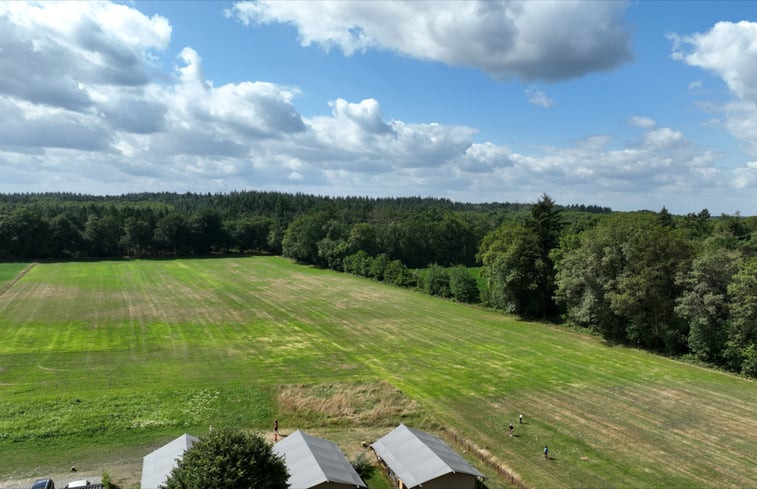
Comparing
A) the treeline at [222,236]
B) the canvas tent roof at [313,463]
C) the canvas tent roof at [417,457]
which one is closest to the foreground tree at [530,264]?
the canvas tent roof at [417,457]

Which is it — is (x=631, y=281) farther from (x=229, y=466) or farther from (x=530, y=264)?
(x=229, y=466)

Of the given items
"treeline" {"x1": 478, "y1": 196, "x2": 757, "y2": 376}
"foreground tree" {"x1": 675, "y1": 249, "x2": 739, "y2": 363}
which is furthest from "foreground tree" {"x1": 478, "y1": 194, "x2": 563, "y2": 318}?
"foreground tree" {"x1": 675, "y1": 249, "x2": 739, "y2": 363}

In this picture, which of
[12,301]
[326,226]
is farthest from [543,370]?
[326,226]

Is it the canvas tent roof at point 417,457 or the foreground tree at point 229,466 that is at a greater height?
the foreground tree at point 229,466

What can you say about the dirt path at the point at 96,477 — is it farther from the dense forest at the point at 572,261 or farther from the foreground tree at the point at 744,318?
the foreground tree at the point at 744,318

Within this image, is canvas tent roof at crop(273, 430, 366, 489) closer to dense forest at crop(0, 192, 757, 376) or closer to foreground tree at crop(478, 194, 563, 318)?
dense forest at crop(0, 192, 757, 376)

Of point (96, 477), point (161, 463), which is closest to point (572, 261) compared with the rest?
point (161, 463)

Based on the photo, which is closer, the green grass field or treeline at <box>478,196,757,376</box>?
the green grass field
